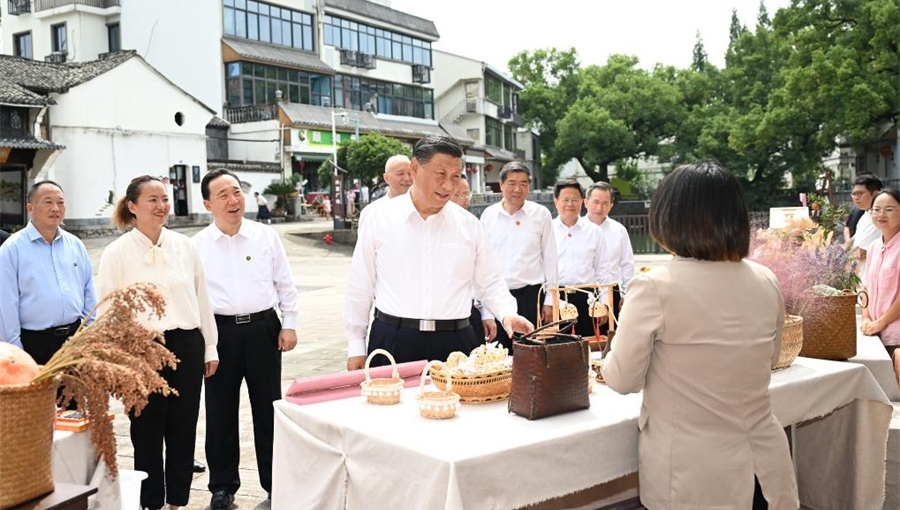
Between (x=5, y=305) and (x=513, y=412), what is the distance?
3.13 metres

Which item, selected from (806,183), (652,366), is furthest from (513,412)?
(806,183)

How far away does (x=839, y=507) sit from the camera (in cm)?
348

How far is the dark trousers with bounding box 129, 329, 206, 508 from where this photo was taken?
12.9ft

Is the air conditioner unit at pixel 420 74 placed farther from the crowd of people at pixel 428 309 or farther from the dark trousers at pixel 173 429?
the dark trousers at pixel 173 429

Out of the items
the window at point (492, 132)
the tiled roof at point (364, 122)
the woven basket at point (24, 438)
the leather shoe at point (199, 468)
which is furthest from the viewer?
the window at point (492, 132)

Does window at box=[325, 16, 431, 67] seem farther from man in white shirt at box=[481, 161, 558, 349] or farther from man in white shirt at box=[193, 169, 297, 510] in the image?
man in white shirt at box=[193, 169, 297, 510]

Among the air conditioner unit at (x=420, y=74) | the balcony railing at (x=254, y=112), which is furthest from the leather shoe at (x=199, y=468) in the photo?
the air conditioner unit at (x=420, y=74)

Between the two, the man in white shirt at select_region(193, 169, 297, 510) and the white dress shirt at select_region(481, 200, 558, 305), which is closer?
the man in white shirt at select_region(193, 169, 297, 510)

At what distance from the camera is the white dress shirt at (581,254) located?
6.60m

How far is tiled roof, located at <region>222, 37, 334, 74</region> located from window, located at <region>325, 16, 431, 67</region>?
204 cm

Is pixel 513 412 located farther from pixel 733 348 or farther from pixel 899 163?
pixel 899 163

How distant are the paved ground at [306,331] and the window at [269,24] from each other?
1010 centimetres

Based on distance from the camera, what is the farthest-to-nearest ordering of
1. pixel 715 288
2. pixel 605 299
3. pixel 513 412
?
pixel 605 299 < pixel 513 412 < pixel 715 288

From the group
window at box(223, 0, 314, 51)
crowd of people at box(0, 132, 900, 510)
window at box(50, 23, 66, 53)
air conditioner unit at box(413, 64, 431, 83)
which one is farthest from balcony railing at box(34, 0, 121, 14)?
crowd of people at box(0, 132, 900, 510)
